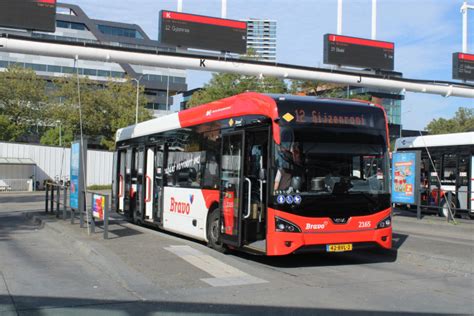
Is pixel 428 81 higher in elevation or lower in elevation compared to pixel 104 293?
higher

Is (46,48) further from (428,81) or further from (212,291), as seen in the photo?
(428,81)

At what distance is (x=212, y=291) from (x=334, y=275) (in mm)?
2568

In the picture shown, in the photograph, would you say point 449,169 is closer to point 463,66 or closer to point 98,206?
point 463,66

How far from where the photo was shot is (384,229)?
9797 millimetres

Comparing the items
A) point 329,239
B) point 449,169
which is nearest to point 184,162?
point 329,239

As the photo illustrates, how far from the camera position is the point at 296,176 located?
29.9ft

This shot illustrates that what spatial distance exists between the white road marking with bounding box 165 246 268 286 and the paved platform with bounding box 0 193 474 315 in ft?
0.06

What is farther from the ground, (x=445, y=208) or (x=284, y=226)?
(x=284, y=226)

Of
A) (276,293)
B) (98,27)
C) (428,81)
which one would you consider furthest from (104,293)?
(98,27)

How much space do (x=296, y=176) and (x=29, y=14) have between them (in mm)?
10664

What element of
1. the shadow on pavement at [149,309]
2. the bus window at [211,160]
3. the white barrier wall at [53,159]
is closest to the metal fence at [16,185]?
the white barrier wall at [53,159]

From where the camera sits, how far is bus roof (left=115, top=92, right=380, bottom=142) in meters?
9.59

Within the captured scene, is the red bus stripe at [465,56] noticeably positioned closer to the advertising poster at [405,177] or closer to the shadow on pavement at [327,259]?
the advertising poster at [405,177]

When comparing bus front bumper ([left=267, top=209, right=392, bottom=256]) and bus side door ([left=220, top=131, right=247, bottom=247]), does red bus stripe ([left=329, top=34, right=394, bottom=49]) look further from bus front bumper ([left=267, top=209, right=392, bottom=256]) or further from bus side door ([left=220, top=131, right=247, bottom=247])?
bus front bumper ([left=267, top=209, right=392, bottom=256])
